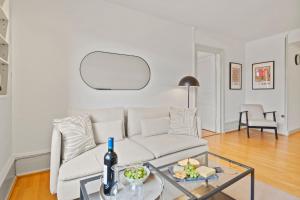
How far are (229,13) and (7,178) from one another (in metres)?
3.98

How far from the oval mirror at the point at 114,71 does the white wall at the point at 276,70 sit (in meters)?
3.27

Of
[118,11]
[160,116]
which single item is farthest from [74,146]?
[118,11]

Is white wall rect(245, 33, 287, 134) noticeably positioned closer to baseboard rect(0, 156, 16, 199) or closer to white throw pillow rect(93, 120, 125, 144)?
white throw pillow rect(93, 120, 125, 144)

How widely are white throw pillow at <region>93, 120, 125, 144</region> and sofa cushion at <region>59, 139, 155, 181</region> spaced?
3.9 inches

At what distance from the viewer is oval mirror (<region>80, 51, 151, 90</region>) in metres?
2.49

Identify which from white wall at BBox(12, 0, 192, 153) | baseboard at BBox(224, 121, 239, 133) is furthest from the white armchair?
white wall at BBox(12, 0, 192, 153)

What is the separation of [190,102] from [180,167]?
2282mm

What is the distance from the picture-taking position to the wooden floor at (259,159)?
5.89 feet

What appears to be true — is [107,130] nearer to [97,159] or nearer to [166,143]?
[97,159]

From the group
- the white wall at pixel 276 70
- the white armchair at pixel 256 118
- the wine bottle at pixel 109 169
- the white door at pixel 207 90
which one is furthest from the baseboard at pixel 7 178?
the white wall at pixel 276 70

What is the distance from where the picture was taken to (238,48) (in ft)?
14.8

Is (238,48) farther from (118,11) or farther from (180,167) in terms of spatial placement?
(180,167)

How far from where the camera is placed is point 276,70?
13.4 feet

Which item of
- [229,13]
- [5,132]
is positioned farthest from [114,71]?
[229,13]
